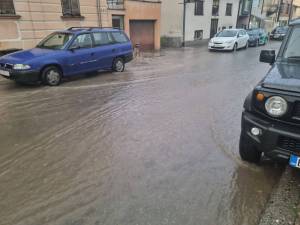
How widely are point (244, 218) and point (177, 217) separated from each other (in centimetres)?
76

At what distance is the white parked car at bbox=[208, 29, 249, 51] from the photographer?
18.9 m

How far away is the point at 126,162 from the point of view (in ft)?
13.8

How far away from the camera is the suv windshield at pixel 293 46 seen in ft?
13.9

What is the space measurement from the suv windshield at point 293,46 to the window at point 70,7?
12.0m

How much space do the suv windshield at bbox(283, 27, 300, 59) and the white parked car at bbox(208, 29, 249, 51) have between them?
1514cm

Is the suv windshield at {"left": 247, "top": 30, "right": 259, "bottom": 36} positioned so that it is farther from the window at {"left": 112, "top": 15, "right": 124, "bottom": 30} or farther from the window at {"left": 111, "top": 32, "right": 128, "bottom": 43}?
the window at {"left": 111, "top": 32, "right": 128, "bottom": 43}

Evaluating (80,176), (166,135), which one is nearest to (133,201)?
(80,176)

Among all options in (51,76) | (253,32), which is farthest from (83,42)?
(253,32)

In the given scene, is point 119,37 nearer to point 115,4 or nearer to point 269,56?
point 115,4

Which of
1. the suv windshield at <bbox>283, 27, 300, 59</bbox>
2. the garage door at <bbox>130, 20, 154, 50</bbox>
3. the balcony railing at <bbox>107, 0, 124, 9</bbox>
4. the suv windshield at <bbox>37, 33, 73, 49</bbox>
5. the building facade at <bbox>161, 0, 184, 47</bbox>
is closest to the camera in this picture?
the suv windshield at <bbox>283, 27, 300, 59</bbox>

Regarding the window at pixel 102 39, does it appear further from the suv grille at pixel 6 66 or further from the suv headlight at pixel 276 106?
the suv headlight at pixel 276 106

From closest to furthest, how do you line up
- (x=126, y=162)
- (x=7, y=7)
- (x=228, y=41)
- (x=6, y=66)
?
(x=126, y=162) → (x=6, y=66) → (x=7, y=7) → (x=228, y=41)

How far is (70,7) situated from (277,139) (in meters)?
13.4

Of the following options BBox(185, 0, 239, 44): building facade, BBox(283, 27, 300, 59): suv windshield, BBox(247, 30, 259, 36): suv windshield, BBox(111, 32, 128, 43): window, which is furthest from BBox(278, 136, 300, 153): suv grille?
BBox(247, 30, 259, 36): suv windshield
